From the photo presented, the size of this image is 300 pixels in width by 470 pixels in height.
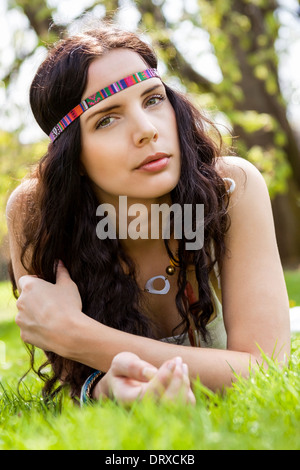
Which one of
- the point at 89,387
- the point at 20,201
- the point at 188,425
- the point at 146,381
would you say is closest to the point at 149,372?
the point at 146,381

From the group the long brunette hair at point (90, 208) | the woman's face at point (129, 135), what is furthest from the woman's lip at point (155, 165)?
the long brunette hair at point (90, 208)

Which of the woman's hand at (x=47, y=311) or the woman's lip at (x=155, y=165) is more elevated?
the woman's lip at (x=155, y=165)

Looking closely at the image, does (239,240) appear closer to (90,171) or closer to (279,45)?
(90,171)

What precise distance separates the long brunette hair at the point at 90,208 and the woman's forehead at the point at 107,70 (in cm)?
3

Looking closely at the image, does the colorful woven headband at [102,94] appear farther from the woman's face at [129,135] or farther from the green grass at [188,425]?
the green grass at [188,425]

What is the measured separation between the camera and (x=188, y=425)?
137cm

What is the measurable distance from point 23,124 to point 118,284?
5982 mm

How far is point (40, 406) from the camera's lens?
2172 mm

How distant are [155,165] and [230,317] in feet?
2.15

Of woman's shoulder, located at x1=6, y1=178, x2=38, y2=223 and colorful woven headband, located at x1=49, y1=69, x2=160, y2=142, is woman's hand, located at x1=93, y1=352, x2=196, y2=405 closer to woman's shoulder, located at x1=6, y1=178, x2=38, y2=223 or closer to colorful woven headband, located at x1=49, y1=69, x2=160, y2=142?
colorful woven headband, located at x1=49, y1=69, x2=160, y2=142

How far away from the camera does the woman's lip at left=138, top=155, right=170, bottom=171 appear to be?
7.20 feet

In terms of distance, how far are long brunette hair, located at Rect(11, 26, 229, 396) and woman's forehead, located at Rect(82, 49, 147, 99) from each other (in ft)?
0.09

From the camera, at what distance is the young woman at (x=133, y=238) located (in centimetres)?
209

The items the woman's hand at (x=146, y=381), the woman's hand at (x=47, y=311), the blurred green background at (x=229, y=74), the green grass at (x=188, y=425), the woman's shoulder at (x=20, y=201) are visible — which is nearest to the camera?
the green grass at (x=188, y=425)
